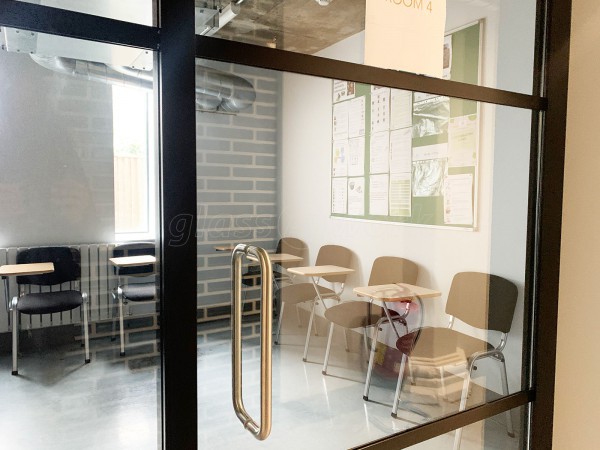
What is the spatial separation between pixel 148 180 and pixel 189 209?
0.11 meters

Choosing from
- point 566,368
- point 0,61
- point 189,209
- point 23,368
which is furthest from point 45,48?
point 566,368

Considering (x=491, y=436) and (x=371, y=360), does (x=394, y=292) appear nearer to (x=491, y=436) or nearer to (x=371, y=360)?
(x=371, y=360)

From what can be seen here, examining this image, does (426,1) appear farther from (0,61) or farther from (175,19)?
(0,61)

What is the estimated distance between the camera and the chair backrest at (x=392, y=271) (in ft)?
4.86

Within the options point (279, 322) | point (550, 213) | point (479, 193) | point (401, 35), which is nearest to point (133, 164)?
point (279, 322)

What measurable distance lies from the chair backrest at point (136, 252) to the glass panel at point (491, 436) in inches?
44.6

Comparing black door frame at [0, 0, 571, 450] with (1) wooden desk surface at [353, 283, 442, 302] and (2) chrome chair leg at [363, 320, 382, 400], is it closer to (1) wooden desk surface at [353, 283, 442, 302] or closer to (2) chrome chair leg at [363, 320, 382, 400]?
(2) chrome chair leg at [363, 320, 382, 400]

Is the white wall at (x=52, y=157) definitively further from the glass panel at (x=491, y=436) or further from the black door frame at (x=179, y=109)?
the glass panel at (x=491, y=436)

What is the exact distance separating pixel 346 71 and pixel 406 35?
0.24 metres

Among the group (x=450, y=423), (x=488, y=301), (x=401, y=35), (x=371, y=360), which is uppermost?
(x=401, y=35)

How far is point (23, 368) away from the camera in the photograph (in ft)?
3.36

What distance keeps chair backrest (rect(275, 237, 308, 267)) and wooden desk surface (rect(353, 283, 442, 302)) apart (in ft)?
0.82

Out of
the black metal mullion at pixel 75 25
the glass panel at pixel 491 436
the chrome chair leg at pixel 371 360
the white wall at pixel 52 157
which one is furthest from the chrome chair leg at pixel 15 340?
the glass panel at pixel 491 436

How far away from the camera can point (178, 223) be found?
3.44 ft
